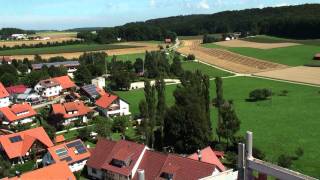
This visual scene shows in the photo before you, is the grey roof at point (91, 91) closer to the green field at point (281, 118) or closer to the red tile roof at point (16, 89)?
the green field at point (281, 118)

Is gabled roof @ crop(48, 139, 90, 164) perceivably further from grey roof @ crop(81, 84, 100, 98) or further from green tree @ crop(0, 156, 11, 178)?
grey roof @ crop(81, 84, 100, 98)

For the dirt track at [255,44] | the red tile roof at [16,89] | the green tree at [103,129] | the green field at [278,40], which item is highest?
the green field at [278,40]

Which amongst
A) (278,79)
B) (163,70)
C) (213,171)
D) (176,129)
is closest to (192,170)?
(213,171)

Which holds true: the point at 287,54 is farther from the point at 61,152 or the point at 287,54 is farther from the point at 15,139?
the point at 61,152

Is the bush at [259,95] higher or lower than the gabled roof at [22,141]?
lower

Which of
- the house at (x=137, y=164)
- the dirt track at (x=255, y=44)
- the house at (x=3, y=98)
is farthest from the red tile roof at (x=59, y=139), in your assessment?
the dirt track at (x=255, y=44)

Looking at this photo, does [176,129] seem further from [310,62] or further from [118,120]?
[310,62]
